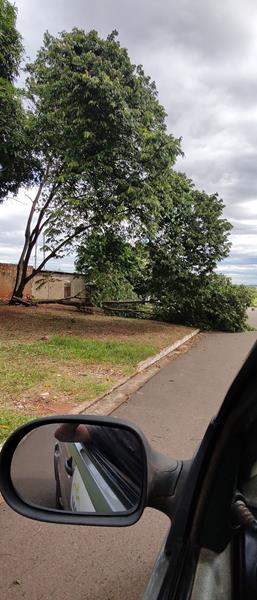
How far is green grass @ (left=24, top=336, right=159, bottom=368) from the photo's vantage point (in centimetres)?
839

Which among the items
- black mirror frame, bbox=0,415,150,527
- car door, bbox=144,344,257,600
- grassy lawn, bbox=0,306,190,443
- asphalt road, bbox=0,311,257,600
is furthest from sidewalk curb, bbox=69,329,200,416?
car door, bbox=144,344,257,600

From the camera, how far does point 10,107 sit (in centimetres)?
1134

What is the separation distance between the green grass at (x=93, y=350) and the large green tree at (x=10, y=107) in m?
5.26

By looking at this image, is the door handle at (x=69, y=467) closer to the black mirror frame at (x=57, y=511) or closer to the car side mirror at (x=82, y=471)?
the car side mirror at (x=82, y=471)

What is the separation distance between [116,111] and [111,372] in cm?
578

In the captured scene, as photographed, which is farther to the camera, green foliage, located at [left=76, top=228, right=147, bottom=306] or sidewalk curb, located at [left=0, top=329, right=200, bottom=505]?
green foliage, located at [left=76, top=228, right=147, bottom=306]

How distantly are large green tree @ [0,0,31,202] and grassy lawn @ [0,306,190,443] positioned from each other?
4.31m

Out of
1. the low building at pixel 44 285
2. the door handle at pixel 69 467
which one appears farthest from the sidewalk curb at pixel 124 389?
the low building at pixel 44 285

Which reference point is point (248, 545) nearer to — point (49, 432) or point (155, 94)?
Result: point (49, 432)

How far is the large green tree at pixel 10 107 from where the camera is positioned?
10141mm

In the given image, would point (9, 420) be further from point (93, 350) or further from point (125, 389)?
point (93, 350)

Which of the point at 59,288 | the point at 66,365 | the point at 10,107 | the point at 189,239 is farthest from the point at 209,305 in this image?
the point at 66,365

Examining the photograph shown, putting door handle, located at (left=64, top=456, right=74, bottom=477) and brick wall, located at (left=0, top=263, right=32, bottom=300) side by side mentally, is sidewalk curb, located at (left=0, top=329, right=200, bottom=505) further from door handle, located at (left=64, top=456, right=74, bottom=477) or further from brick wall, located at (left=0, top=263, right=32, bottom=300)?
brick wall, located at (left=0, top=263, right=32, bottom=300)

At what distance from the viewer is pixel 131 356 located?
8.91 metres
